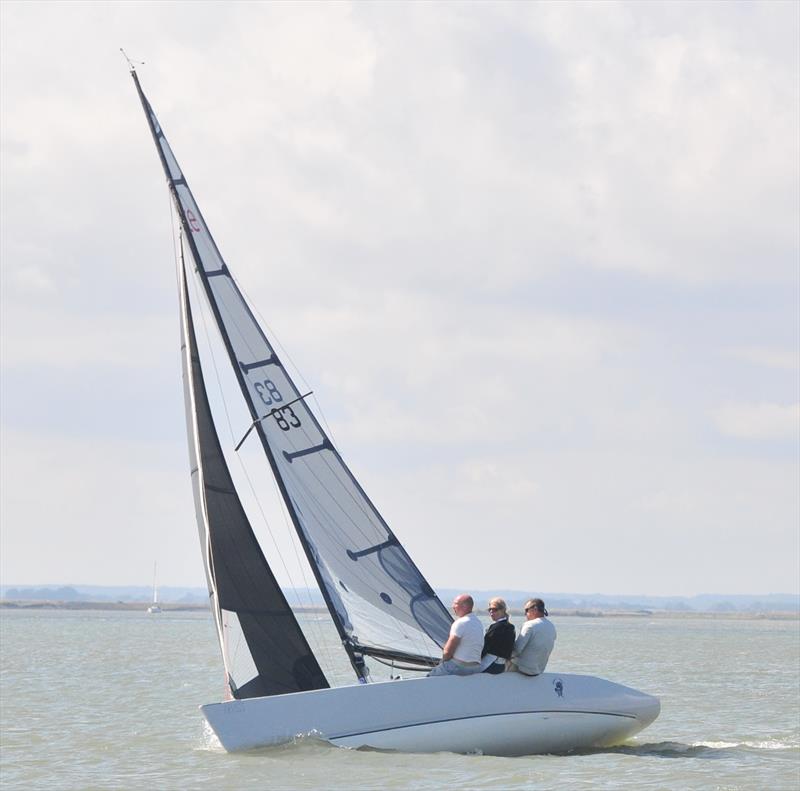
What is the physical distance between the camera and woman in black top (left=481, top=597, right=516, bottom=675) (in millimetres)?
17562

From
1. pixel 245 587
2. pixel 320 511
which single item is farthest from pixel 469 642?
pixel 245 587

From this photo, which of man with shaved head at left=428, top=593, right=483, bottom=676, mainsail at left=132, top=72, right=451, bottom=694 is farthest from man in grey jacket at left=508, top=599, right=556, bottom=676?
mainsail at left=132, top=72, right=451, bottom=694

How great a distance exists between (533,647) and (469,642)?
74 centimetres

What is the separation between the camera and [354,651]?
61.7 ft

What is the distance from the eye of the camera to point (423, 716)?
17.2 meters

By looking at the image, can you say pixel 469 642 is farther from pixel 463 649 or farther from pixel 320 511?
pixel 320 511

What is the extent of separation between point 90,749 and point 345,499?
505cm

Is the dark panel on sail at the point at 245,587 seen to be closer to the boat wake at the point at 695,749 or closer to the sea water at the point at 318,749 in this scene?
the sea water at the point at 318,749

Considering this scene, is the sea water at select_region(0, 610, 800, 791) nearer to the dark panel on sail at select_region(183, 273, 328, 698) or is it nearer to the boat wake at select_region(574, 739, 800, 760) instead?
the boat wake at select_region(574, 739, 800, 760)

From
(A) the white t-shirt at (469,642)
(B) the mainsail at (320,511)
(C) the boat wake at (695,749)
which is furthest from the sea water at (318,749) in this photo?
(B) the mainsail at (320,511)

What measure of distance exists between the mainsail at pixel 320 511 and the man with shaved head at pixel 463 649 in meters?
1.50

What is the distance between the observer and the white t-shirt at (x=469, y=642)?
57.1ft

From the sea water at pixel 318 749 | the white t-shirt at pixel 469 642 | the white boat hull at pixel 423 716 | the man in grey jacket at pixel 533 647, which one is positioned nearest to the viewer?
the sea water at pixel 318 749

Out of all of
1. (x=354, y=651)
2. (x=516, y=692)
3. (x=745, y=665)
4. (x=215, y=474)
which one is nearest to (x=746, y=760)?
(x=516, y=692)
